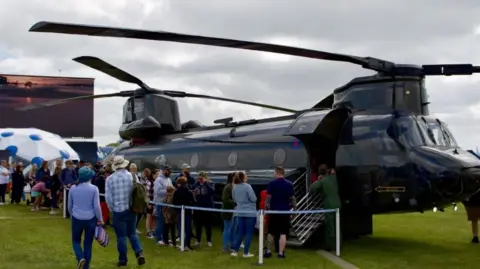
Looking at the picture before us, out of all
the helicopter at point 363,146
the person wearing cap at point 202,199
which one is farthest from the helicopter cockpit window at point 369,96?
the person wearing cap at point 202,199

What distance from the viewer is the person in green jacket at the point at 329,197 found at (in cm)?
1123

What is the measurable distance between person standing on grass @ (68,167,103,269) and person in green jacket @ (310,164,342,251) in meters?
4.37

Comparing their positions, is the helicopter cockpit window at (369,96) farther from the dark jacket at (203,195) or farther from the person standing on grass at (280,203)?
the dark jacket at (203,195)

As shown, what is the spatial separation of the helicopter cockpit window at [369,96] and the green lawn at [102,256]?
333 cm

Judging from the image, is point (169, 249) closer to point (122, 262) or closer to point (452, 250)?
point (122, 262)

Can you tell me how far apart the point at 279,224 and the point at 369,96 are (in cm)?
365

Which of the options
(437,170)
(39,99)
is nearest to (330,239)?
(437,170)

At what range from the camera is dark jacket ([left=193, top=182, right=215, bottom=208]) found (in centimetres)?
1177

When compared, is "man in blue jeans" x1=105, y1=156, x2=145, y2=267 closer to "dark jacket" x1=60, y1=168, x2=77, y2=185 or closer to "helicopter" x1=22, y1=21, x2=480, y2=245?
Result: "helicopter" x1=22, y1=21, x2=480, y2=245

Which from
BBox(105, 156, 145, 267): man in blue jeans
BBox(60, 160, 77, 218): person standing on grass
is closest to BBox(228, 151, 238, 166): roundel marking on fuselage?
BBox(60, 160, 77, 218): person standing on grass

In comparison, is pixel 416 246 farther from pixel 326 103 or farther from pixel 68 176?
pixel 68 176

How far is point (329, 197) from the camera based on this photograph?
1123 cm

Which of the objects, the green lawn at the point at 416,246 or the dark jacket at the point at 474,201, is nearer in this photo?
the green lawn at the point at 416,246

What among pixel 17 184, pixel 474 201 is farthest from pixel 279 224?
pixel 17 184
